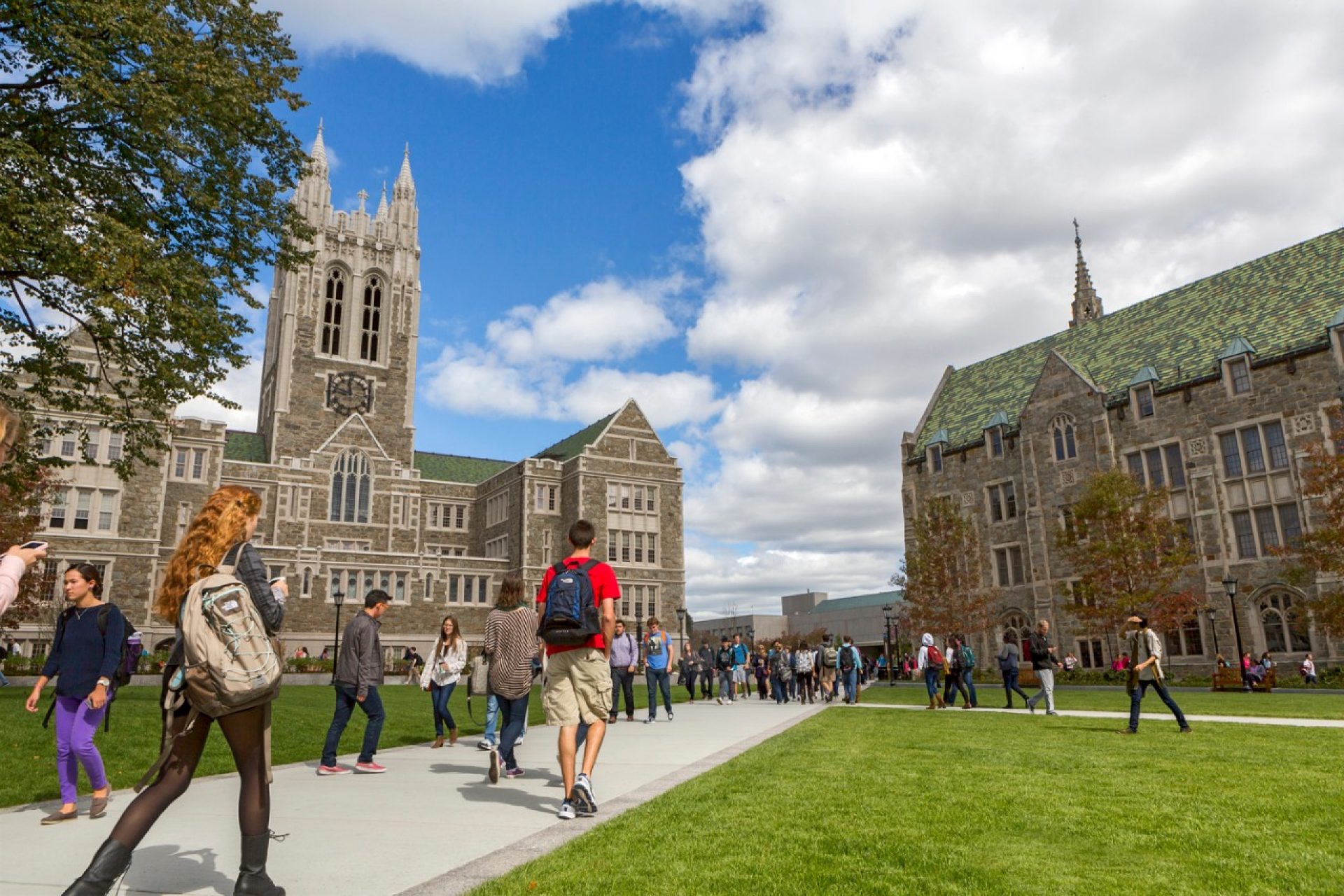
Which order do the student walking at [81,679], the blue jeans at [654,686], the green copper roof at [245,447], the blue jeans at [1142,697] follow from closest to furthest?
the student walking at [81,679] < the blue jeans at [1142,697] < the blue jeans at [654,686] < the green copper roof at [245,447]

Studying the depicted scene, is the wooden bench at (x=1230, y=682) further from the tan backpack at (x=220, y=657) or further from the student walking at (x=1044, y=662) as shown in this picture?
the tan backpack at (x=220, y=657)

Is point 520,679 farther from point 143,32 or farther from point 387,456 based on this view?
point 387,456

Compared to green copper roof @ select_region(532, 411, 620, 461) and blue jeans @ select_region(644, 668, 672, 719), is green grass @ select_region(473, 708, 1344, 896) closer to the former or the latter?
blue jeans @ select_region(644, 668, 672, 719)

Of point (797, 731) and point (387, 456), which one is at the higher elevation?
point (387, 456)

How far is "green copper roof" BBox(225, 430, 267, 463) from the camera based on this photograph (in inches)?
2245

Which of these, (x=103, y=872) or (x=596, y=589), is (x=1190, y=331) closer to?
(x=596, y=589)

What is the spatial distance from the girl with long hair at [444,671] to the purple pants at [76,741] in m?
4.59

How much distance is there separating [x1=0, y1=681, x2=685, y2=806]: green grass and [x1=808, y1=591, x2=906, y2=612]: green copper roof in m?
108

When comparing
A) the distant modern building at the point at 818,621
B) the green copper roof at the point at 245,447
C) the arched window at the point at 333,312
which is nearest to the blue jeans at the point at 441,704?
the green copper roof at the point at 245,447

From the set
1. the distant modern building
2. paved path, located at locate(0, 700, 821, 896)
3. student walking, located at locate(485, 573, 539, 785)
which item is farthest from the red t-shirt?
the distant modern building

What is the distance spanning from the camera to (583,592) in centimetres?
645

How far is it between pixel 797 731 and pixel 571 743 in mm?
7343

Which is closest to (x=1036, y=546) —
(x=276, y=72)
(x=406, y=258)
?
(x=276, y=72)

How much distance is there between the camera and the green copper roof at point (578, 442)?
190 feet
